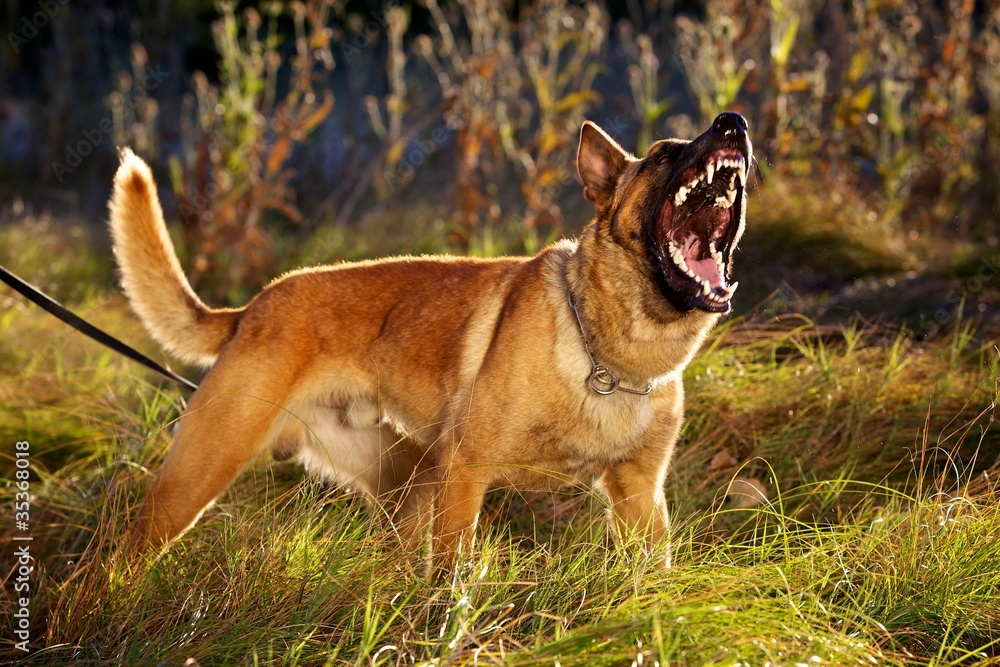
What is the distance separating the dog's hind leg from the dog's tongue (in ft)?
4.75

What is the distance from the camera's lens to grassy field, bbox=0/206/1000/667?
2469 millimetres

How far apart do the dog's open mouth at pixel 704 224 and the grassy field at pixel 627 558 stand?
24.2 inches

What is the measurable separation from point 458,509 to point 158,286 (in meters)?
1.46

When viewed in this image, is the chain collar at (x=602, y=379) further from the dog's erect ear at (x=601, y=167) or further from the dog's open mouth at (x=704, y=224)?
the dog's erect ear at (x=601, y=167)

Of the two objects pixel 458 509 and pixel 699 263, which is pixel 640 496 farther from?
pixel 699 263

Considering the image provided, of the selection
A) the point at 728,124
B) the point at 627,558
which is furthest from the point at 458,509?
the point at 728,124

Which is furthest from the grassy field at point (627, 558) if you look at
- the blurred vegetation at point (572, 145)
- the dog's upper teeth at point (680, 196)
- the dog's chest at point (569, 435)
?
the blurred vegetation at point (572, 145)

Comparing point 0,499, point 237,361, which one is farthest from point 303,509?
point 0,499

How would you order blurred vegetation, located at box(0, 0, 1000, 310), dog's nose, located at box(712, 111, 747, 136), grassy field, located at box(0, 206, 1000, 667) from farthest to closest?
blurred vegetation, located at box(0, 0, 1000, 310)
dog's nose, located at box(712, 111, 747, 136)
grassy field, located at box(0, 206, 1000, 667)

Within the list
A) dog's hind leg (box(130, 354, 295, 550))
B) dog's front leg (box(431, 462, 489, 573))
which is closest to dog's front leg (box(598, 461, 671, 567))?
dog's front leg (box(431, 462, 489, 573))

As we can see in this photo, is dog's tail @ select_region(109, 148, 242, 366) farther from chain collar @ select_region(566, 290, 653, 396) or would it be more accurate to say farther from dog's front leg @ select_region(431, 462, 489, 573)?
chain collar @ select_region(566, 290, 653, 396)

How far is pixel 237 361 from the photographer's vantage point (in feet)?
11.6

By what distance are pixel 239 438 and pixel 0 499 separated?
4.75ft

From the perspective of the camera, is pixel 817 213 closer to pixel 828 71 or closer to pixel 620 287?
pixel 828 71
